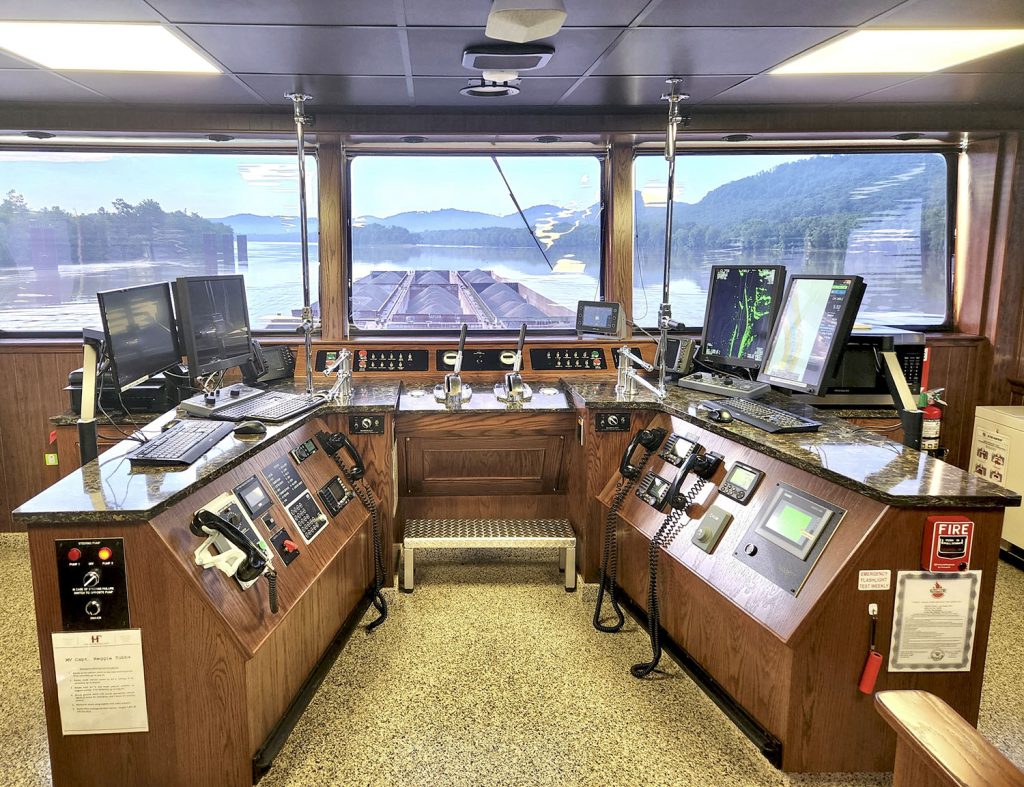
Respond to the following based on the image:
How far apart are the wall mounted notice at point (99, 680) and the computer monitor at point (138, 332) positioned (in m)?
1.11

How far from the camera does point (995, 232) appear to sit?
4.55m

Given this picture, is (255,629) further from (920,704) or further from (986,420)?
(986,420)

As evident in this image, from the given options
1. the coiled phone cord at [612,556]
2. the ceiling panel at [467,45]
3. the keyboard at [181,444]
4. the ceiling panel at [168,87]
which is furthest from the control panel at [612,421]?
the ceiling panel at [168,87]

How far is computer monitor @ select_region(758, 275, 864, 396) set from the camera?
111 inches

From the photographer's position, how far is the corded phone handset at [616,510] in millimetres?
3355

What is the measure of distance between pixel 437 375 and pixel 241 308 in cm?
125

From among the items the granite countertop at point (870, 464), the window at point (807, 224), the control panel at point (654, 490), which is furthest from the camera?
the window at point (807, 224)

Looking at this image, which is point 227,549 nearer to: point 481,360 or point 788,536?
point 788,536

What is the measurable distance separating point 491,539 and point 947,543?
2.10 meters

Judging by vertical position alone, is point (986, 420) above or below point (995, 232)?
below

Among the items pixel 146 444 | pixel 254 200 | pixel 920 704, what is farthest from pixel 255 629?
pixel 254 200

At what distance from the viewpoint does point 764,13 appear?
2.58 meters

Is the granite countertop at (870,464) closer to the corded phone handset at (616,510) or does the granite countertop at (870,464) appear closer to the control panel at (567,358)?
the corded phone handset at (616,510)

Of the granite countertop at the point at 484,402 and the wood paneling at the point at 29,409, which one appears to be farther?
the wood paneling at the point at 29,409
